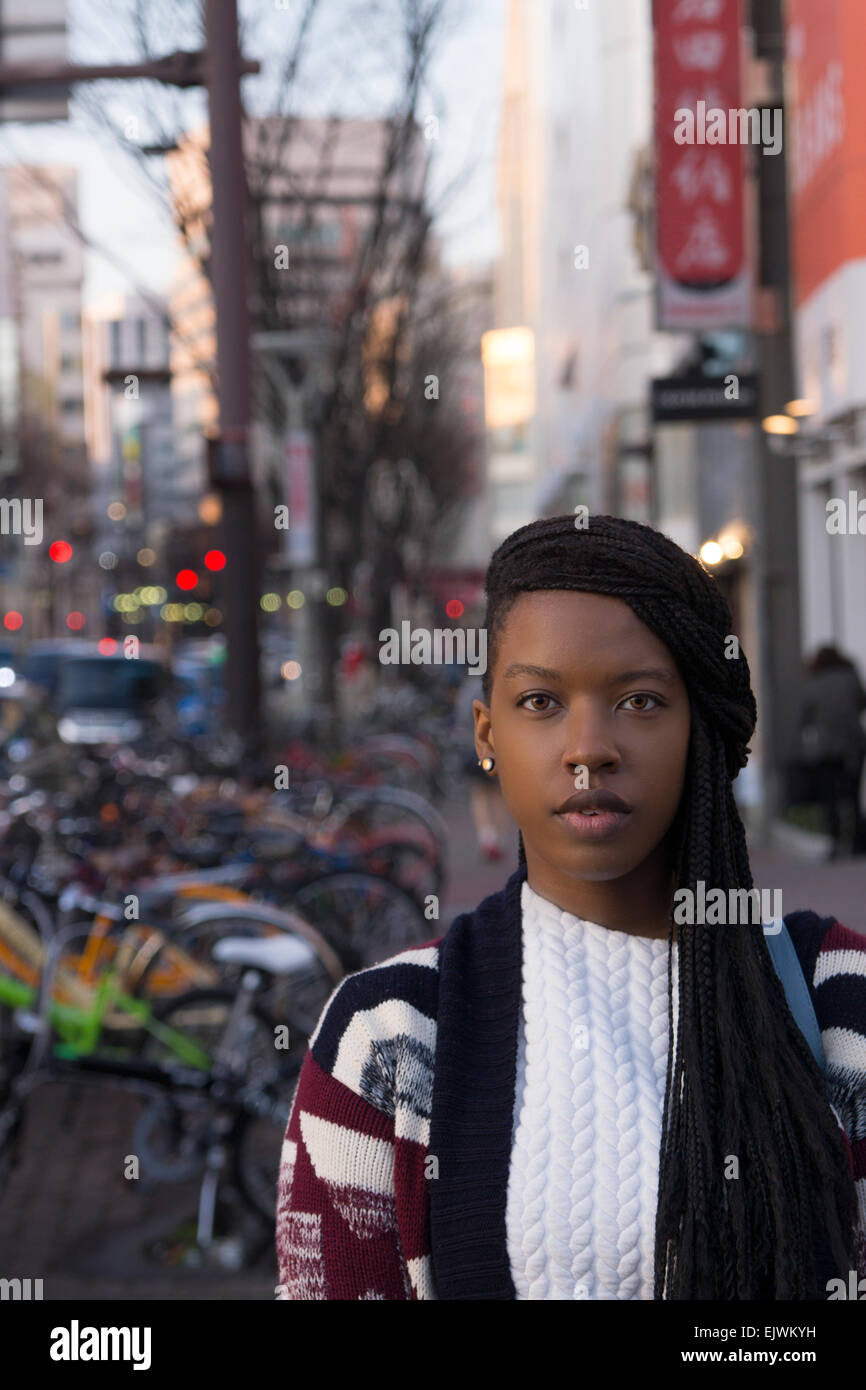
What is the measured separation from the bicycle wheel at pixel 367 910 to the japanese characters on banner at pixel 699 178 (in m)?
7.27

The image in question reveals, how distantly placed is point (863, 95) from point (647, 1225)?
44.0 ft

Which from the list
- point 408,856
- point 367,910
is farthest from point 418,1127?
point 408,856

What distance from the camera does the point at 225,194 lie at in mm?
10289

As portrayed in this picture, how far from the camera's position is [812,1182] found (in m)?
1.48

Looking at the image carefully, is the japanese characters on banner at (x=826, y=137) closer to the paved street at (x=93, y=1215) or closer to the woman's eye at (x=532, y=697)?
the paved street at (x=93, y=1215)

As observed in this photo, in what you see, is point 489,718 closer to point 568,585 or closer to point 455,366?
point 568,585

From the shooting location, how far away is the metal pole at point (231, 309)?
10.2m

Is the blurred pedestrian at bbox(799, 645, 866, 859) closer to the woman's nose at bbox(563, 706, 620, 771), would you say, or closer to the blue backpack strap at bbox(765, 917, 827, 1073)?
the blue backpack strap at bbox(765, 917, 827, 1073)

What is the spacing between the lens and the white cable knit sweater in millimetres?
1500

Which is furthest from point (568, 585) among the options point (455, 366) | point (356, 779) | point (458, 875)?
point (455, 366)

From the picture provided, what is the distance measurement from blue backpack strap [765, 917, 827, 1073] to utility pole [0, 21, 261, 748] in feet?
30.1

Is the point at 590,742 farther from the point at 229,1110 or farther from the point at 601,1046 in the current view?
the point at 229,1110

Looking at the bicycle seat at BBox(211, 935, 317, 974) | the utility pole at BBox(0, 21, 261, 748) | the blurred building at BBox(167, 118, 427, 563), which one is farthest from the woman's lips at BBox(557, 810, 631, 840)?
the blurred building at BBox(167, 118, 427, 563)

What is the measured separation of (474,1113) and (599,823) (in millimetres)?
270
